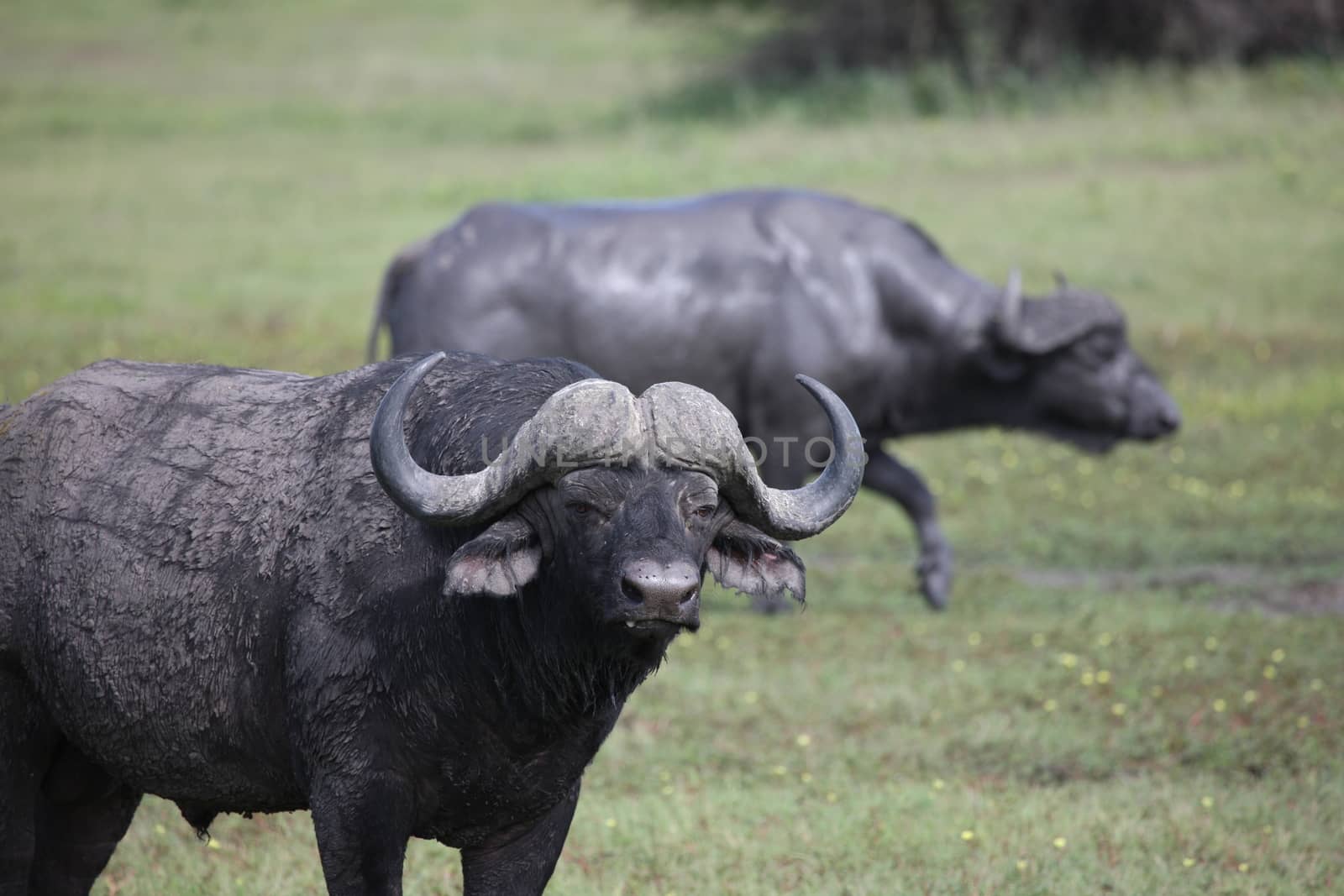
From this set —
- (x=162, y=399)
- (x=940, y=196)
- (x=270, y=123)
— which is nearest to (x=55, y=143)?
(x=270, y=123)

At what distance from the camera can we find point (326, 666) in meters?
→ 4.21

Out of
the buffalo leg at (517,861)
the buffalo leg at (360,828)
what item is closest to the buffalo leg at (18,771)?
the buffalo leg at (360,828)

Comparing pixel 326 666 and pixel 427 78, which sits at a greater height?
pixel 326 666

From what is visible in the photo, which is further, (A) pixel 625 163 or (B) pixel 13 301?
(A) pixel 625 163

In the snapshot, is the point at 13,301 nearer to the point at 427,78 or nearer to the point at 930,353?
the point at 930,353

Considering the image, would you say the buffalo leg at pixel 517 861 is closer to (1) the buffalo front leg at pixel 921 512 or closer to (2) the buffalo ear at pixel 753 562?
(2) the buffalo ear at pixel 753 562

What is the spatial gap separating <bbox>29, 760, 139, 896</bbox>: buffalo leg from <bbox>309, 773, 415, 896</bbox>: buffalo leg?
1.08m

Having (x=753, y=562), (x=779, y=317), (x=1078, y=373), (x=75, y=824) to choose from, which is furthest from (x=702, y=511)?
(x=1078, y=373)

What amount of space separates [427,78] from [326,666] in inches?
1082

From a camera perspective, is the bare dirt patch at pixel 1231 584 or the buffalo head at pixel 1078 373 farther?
the buffalo head at pixel 1078 373

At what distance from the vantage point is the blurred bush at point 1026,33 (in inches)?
939

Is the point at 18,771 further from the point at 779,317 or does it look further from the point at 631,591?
the point at 779,317

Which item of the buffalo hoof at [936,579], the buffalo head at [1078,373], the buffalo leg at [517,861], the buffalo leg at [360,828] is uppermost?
the buffalo leg at [360,828]

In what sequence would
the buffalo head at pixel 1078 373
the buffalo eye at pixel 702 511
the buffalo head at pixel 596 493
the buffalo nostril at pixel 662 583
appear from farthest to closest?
Answer: 1. the buffalo head at pixel 1078 373
2. the buffalo eye at pixel 702 511
3. the buffalo head at pixel 596 493
4. the buffalo nostril at pixel 662 583
